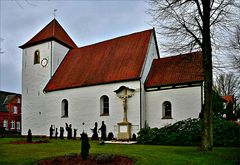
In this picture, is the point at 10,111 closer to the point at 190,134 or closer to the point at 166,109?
the point at 166,109

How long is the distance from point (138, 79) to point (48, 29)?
609 inches

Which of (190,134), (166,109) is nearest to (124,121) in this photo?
(166,109)

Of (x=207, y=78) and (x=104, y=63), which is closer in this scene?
(x=207, y=78)

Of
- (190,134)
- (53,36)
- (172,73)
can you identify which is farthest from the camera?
(53,36)

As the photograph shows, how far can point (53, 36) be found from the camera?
3228 cm

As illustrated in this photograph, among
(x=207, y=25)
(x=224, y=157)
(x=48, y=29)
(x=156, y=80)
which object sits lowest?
(x=224, y=157)

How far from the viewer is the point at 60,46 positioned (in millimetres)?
33281

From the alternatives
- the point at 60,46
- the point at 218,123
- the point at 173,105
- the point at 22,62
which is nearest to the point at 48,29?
the point at 60,46

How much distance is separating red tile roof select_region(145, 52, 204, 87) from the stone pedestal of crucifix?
5.76 feet

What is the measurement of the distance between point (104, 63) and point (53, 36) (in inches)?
307

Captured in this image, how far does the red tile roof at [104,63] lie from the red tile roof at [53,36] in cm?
223

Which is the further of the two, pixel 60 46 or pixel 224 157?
pixel 60 46

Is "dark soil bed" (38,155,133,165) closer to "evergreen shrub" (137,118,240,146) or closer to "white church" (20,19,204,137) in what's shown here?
"evergreen shrub" (137,118,240,146)

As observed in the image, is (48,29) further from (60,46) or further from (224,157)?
(224,157)
